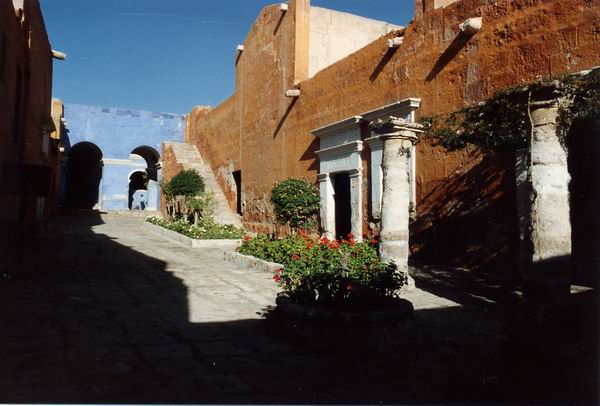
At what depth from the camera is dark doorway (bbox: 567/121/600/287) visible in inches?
240

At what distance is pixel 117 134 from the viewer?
2433 cm

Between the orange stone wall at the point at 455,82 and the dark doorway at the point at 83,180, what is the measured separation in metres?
19.9

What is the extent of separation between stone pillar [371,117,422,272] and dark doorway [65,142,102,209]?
25.9 m

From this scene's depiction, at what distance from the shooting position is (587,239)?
634 centimetres

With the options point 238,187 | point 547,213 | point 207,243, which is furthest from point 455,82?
point 238,187

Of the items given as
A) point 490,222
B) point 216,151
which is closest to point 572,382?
point 490,222

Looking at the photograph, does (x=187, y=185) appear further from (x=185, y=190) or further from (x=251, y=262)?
(x=251, y=262)

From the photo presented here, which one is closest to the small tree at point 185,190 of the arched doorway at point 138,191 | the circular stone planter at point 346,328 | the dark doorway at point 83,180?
the arched doorway at point 138,191

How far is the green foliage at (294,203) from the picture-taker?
421 inches

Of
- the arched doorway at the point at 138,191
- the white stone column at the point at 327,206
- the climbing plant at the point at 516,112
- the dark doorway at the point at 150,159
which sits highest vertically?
the dark doorway at the point at 150,159

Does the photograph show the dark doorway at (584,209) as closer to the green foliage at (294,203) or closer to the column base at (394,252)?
the column base at (394,252)

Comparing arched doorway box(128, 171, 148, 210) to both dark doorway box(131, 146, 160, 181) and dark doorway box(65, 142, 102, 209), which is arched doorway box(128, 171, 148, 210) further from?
dark doorway box(65, 142, 102, 209)

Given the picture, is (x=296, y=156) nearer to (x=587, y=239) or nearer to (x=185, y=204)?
(x=185, y=204)

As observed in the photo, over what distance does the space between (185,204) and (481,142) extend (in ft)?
39.4
